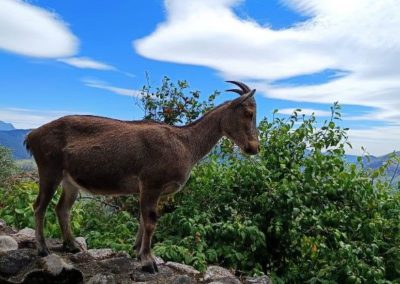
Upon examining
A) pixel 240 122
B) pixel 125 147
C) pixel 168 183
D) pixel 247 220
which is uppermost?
pixel 240 122

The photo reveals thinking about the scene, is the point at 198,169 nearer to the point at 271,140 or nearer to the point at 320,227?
the point at 271,140

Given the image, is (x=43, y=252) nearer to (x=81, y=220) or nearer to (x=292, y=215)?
(x=81, y=220)

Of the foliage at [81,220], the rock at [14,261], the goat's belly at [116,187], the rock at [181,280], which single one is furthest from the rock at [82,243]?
the rock at [181,280]

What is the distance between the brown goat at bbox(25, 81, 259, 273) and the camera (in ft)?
20.6

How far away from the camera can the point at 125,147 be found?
21.0ft

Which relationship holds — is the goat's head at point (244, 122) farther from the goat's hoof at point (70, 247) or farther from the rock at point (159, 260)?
the goat's hoof at point (70, 247)

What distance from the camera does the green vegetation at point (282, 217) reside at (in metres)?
8.09

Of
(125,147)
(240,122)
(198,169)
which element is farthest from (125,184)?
(198,169)

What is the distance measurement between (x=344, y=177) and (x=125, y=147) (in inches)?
175

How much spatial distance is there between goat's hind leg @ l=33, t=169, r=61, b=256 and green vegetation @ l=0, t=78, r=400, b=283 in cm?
145

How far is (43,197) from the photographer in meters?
6.59

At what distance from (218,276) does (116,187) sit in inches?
76.8

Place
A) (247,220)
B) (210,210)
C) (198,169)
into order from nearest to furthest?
(247,220), (210,210), (198,169)

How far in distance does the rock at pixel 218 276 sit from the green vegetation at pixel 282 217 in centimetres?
25
